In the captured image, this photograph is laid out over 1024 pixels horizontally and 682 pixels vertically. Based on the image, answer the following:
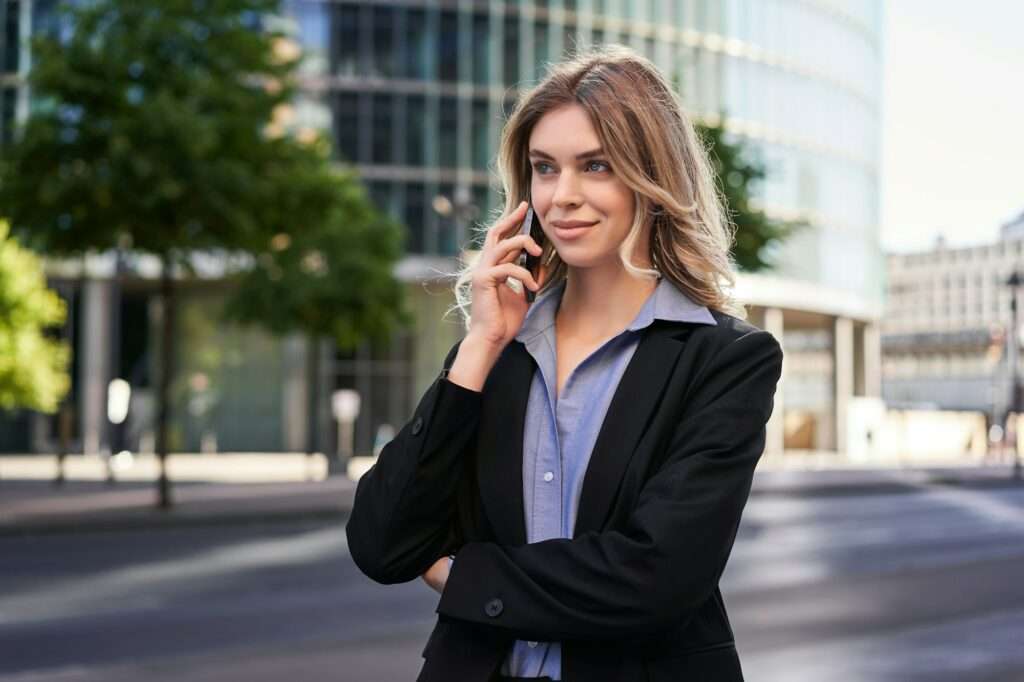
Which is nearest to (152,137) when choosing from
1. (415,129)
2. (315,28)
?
(315,28)

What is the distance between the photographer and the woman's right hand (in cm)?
236

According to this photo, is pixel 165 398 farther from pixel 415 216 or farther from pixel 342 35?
pixel 342 35

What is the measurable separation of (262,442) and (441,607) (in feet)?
153

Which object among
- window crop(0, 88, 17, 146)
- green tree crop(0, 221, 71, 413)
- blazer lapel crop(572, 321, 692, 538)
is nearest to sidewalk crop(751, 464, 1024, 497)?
green tree crop(0, 221, 71, 413)

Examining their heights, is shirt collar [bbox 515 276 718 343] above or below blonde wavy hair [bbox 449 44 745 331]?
below

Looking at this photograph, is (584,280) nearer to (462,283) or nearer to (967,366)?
(462,283)

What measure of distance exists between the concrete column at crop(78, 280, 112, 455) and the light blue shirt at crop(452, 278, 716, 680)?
1824 inches

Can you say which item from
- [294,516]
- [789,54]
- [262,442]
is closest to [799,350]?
[789,54]

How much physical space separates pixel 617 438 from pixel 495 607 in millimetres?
310

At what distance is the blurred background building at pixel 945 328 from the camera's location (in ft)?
389

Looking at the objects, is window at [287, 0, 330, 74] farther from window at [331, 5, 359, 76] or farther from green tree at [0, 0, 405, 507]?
green tree at [0, 0, 405, 507]

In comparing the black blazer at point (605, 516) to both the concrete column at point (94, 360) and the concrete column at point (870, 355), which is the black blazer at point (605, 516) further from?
the concrete column at point (870, 355)

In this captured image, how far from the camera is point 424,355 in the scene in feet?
158

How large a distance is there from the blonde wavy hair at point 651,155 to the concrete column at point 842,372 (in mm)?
54931
